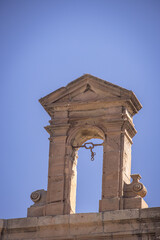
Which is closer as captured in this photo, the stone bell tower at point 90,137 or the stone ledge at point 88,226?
the stone ledge at point 88,226

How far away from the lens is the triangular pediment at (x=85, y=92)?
32344mm

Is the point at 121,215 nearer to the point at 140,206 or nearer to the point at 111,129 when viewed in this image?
the point at 140,206

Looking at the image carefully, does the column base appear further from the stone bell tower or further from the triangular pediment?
the triangular pediment

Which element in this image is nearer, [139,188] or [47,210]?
[139,188]

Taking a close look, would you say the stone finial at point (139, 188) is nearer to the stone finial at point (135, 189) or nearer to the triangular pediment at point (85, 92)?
the stone finial at point (135, 189)

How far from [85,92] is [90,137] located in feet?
4.93

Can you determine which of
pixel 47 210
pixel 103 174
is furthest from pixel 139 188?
pixel 47 210

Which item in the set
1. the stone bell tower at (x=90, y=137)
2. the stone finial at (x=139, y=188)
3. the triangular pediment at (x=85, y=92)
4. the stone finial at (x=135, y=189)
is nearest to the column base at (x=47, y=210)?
the stone bell tower at (x=90, y=137)

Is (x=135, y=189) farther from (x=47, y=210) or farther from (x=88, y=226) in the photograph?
(x=47, y=210)

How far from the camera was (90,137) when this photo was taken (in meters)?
33.1

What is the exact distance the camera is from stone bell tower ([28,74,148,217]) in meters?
31.2

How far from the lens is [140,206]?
3055 centimetres

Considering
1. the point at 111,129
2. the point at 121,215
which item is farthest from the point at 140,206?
the point at 111,129

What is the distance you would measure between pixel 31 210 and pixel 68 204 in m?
1.22
